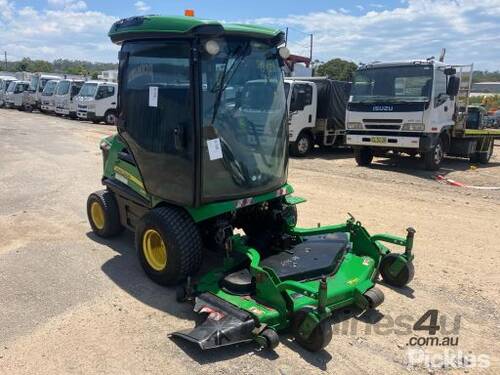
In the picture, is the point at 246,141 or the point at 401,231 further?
the point at 401,231

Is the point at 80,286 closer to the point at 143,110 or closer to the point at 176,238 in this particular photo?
the point at 176,238

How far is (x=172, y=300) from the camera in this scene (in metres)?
4.16

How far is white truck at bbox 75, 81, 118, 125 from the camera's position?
22.2 meters

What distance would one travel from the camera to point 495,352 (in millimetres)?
3523

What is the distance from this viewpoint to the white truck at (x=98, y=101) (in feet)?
72.7

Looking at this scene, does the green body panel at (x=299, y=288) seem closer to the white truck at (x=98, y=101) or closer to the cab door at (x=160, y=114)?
the cab door at (x=160, y=114)

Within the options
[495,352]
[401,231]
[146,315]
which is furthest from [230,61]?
[401,231]

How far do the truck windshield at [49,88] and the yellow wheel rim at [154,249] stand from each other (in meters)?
25.1

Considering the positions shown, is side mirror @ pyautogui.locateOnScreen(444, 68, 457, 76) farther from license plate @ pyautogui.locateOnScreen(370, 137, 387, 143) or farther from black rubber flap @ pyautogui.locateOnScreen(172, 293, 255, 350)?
black rubber flap @ pyautogui.locateOnScreen(172, 293, 255, 350)

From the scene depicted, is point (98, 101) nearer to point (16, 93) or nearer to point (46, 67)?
point (16, 93)

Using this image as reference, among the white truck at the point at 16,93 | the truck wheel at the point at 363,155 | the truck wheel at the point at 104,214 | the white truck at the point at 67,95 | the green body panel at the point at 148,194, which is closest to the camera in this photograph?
the green body panel at the point at 148,194

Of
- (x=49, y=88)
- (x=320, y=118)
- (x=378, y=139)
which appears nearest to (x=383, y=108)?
(x=378, y=139)

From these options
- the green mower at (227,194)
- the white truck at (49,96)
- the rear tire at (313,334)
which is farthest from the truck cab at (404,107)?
the white truck at (49,96)

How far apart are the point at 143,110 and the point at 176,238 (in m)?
1.31
